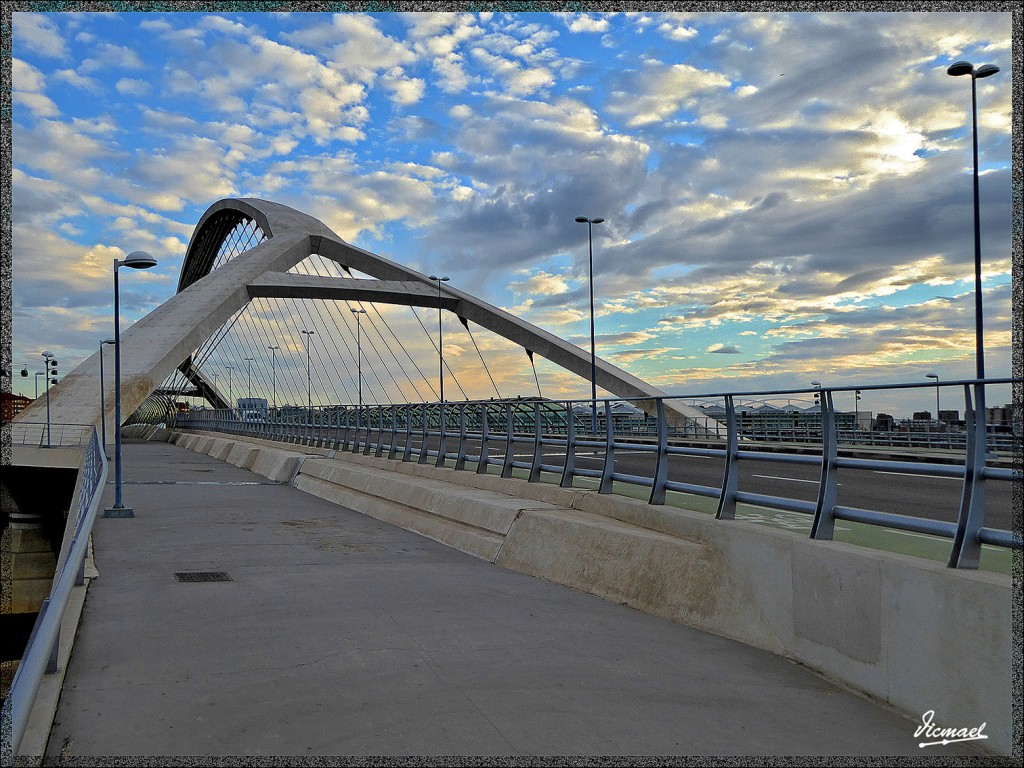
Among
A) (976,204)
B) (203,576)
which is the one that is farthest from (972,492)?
(976,204)

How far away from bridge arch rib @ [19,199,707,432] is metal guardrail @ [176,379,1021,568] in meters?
17.5

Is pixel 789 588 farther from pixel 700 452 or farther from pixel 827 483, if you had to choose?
pixel 700 452

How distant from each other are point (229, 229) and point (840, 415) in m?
68.5

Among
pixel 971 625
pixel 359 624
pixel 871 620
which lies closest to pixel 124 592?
pixel 359 624

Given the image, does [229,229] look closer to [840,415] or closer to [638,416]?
[638,416]

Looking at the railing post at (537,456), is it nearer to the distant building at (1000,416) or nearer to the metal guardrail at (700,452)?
the metal guardrail at (700,452)

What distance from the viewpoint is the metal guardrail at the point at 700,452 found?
17.1ft

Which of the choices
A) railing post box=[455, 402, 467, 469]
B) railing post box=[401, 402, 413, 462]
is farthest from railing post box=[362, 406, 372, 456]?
railing post box=[455, 402, 467, 469]

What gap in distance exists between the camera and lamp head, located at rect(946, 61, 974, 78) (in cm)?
2048

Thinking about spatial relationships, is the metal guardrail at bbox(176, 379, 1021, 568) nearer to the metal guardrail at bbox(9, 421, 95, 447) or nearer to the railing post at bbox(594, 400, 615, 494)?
the railing post at bbox(594, 400, 615, 494)

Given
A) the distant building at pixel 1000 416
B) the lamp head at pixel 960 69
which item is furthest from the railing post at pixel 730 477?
the lamp head at pixel 960 69

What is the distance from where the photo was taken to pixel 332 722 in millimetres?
4750

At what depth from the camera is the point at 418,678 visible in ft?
18.3

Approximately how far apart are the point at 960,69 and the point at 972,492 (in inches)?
751
